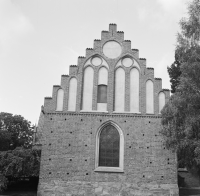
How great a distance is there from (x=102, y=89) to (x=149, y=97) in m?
3.27

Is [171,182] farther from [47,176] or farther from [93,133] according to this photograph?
[47,176]

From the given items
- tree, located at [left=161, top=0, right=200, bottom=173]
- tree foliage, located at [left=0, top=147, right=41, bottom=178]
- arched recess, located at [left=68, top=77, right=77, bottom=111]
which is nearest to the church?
arched recess, located at [left=68, top=77, right=77, bottom=111]

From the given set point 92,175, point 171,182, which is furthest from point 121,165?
point 171,182

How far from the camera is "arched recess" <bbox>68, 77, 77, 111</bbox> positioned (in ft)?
55.3

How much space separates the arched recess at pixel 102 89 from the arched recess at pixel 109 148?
3.93ft

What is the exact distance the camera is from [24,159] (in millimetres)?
16578

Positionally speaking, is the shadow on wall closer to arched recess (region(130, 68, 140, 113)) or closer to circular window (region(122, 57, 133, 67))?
arched recess (region(130, 68, 140, 113))

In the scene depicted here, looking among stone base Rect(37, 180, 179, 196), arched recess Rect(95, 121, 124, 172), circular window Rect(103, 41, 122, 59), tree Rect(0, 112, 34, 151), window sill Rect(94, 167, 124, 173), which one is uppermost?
circular window Rect(103, 41, 122, 59)

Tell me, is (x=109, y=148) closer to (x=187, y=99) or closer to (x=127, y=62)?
(x=127, y=62)

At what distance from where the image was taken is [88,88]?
17.2 m

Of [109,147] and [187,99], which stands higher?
[187,99]

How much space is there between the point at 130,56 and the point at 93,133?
20.0 feet

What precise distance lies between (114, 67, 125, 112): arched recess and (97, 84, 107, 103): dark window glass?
757 millimetres

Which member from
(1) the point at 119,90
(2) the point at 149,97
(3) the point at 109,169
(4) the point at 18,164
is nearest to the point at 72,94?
(1) the point at 119,90
